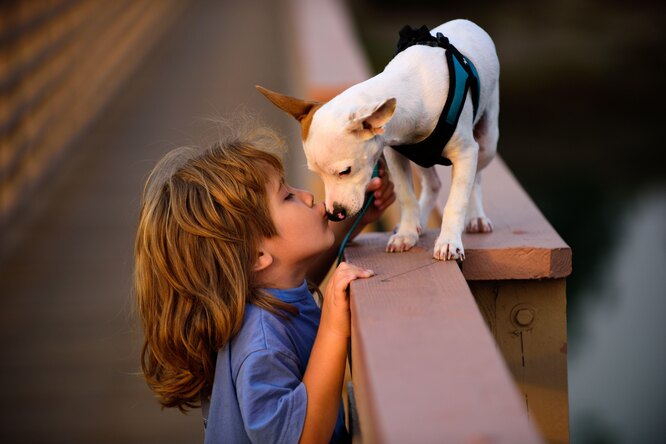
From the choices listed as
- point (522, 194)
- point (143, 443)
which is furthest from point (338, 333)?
point (143, 443)

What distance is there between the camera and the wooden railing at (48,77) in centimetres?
636

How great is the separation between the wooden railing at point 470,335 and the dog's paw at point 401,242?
25 millimetres

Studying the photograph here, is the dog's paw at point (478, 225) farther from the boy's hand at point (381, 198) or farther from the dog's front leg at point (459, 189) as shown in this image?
the boy's hand at point (381, 198)

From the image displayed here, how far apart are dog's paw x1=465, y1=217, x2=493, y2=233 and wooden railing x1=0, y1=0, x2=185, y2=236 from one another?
4.29 metres

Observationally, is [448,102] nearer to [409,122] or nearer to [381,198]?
[409,122]

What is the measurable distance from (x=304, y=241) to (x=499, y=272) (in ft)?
1.46

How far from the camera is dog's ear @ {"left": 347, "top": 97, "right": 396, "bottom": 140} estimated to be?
2.05 metres

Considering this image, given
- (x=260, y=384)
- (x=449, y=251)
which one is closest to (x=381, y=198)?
(x=449, y=251)

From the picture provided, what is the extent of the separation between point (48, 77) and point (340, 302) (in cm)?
647

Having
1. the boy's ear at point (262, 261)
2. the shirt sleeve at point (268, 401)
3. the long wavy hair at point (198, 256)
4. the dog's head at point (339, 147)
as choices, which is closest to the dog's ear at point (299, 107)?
the dog's head at point (339, 147)

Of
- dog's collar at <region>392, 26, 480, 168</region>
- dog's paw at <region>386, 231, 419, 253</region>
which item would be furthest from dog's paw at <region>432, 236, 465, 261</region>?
dog's collar at <region>392, 26, 480, 168</region>

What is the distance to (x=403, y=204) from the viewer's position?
2.31 metres

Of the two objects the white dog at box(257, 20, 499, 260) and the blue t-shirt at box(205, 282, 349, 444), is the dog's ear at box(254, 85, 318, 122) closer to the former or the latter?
the white dog at box(257, 20, 499, 260)

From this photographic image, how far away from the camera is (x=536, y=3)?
16250mm
